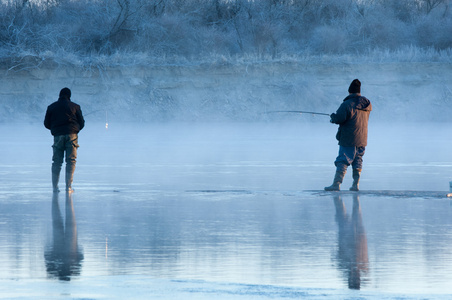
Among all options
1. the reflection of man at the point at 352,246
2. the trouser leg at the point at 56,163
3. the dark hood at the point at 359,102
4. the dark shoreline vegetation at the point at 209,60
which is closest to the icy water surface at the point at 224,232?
the reflection of man at the point at 352,246

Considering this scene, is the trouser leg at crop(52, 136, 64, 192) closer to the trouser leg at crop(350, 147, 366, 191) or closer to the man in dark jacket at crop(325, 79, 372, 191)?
the man in dark jacket at crop(325, 79, 372, 191)

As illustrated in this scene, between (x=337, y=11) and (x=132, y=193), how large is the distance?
179 feet

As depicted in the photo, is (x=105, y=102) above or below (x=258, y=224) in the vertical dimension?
above

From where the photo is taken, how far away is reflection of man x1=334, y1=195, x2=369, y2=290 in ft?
26.6

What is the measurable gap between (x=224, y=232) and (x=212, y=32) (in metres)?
51.5

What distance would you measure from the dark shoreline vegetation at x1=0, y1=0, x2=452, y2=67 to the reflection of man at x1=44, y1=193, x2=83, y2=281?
143ft

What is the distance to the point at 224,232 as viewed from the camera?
10.7 m

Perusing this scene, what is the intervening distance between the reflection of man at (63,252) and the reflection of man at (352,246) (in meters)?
2.35

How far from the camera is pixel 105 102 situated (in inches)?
2109

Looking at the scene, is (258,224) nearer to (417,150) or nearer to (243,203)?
(243,203)

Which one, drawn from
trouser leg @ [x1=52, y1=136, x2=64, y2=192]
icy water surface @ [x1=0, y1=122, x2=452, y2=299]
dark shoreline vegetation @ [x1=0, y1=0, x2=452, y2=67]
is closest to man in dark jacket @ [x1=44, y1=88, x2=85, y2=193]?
trouser leg @ [x1=52, y1=136, x2=64, y2=192]

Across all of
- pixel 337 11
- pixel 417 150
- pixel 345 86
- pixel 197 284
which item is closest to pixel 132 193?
pixel 197 284

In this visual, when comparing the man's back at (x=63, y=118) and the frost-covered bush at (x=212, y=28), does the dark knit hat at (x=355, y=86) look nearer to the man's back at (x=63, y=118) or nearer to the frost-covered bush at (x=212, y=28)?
the man's back at (x=63, y=118)

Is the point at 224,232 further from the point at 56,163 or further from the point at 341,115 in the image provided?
the point at 56,163
